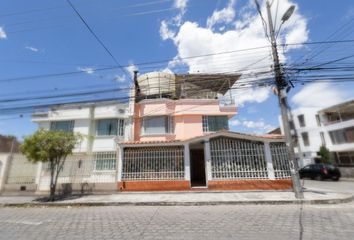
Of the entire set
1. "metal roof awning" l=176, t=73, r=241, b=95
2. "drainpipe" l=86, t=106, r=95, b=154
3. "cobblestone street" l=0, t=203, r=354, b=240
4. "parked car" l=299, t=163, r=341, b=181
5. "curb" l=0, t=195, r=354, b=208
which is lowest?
"cobblestone street" l=0, t=203, r=354, b=240

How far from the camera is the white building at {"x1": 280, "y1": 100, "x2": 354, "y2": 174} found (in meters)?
27.9

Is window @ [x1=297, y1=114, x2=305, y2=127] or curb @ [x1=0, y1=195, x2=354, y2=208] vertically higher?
window @ [x1=297, y1=114, x2=305, y2=127]

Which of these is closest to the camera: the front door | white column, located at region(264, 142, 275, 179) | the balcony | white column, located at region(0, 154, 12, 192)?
white column, located at region(264, 142, 275, 179)

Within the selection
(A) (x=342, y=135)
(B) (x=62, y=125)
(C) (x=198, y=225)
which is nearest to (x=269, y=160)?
(C) (x=198, y=225)

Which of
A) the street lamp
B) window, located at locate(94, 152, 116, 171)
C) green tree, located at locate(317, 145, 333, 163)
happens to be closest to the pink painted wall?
window, located at locate(94, 152, 116, 171)

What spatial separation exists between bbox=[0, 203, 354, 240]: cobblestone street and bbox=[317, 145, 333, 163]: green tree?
24133 mm

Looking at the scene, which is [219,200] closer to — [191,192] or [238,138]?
[191,192]

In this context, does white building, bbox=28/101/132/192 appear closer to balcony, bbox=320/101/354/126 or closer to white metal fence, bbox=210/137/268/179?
white metal fence, bbox=210/137/268/179

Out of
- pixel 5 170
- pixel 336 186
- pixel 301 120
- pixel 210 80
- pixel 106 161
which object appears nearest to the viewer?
pixel 5 170

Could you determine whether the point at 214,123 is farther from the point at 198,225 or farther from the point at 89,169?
the point at 198,225

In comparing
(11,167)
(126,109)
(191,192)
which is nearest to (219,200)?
(191,192)

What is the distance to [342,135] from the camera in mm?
28766

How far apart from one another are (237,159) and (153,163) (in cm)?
505

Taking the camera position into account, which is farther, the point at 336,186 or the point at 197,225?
the point at 336,186
